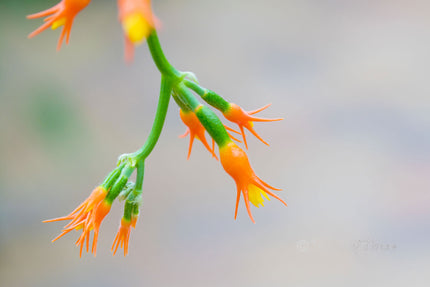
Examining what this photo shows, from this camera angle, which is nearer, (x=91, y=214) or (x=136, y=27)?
(x=136, y=27)

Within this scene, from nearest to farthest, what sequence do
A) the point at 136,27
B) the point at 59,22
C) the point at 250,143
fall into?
the point at 136,27
the point at 59,22
the point at 250,143

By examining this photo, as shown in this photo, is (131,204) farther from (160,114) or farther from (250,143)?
(250,143)

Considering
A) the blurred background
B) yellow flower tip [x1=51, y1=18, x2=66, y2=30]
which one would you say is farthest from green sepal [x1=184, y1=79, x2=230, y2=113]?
the blurred background

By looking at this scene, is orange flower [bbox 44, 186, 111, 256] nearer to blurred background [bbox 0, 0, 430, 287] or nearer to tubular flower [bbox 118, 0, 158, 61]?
tubular flower [bbox 118, 0, 158, 61]

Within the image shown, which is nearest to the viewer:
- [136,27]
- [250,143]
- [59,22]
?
[136,27]

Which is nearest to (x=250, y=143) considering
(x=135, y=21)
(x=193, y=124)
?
(x=193, y=124)

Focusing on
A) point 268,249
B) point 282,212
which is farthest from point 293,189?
point 268,249

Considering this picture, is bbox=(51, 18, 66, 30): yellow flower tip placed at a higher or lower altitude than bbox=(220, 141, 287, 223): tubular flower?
higher

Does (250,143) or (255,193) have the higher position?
(250,143)
